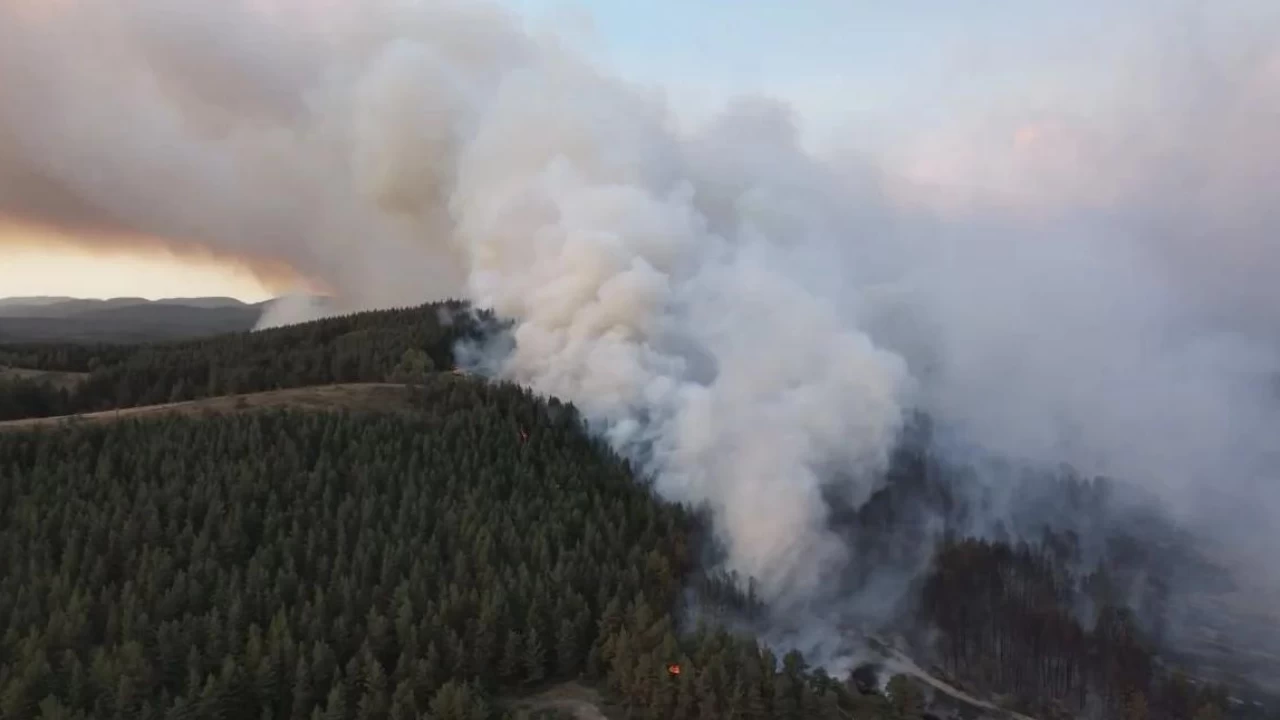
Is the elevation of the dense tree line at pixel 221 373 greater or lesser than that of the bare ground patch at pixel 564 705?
greater

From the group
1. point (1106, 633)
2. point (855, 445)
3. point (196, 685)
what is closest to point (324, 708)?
point (196, 685)

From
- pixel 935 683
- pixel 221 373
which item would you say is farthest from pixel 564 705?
pixel 221 373

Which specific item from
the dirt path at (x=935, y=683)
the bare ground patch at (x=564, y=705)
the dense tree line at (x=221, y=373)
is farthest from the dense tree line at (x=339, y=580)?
the dense tree line at (x=221, y=373)

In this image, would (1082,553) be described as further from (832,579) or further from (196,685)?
(196,685)

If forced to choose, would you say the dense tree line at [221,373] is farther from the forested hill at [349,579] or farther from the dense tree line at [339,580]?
the dense tree line at [339,580]

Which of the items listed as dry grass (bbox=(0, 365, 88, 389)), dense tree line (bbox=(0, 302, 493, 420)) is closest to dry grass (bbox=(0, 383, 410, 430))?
dense tree line (bbox=(0, 302, 493, 420))
